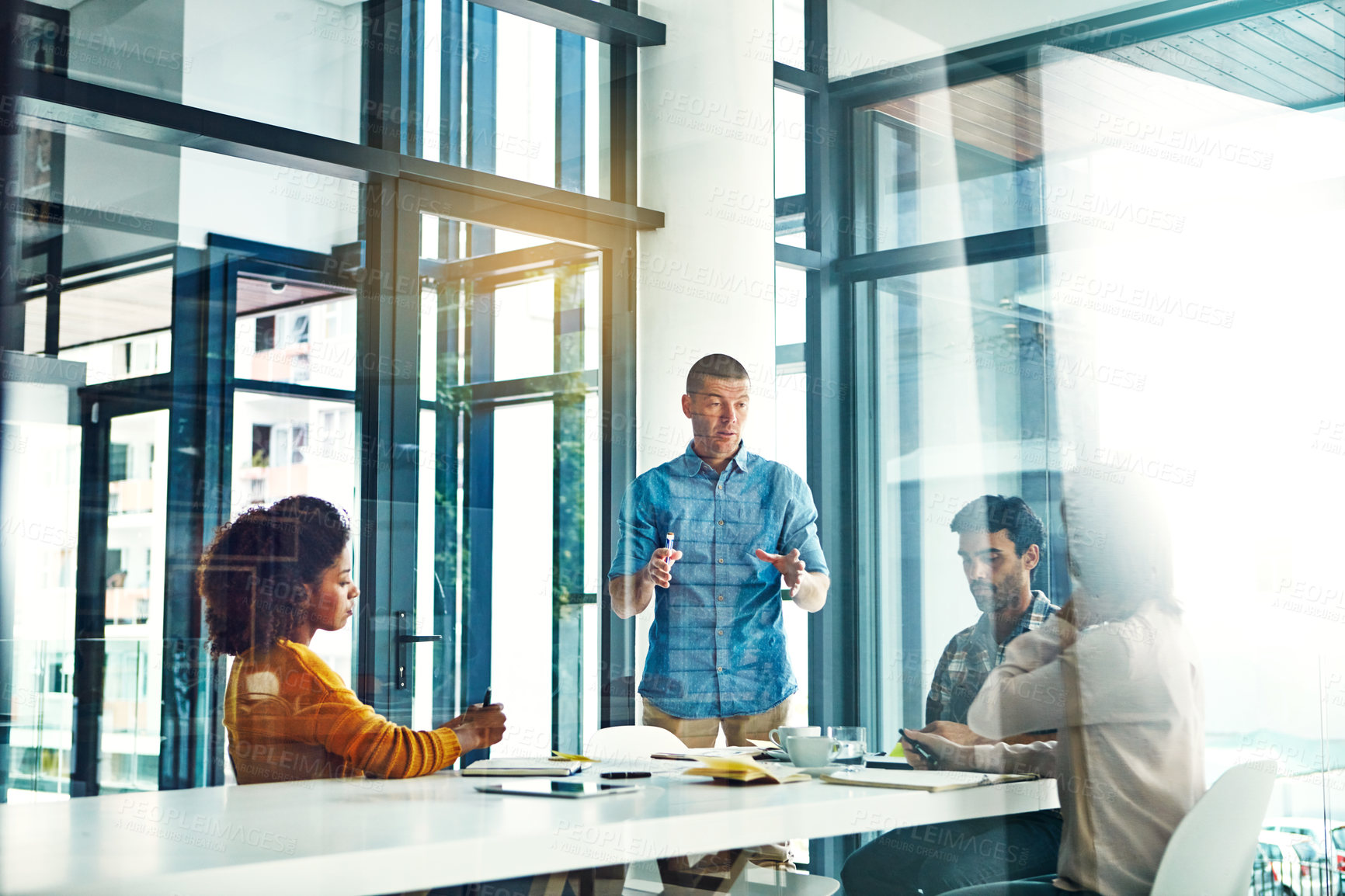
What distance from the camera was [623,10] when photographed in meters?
5.26

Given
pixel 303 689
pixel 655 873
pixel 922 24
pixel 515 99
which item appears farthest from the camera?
pixel 515 99

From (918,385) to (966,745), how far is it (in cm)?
185

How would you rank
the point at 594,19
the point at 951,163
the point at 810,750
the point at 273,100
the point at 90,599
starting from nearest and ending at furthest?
the point at 810,750 < the point at 90,599 < the point at 951,163 < the point at 273,100 < the point at 594,19

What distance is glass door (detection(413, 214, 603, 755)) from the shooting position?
454 centimetres

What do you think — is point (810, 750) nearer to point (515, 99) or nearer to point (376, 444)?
point (376, 444)

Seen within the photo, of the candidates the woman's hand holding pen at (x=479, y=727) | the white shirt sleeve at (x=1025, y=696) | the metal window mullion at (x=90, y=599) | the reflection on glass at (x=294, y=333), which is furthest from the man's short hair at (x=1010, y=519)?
the metal window mullion at (x=90, y=599)

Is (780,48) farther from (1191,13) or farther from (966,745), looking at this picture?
(966,745)

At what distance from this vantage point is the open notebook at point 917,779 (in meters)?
2.19

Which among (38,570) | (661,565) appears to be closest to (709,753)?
(661,565)

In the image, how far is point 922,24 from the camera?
A: 4.13m

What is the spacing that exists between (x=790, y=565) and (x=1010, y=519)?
1.91 ft

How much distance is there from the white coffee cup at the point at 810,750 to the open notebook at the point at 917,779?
44mm

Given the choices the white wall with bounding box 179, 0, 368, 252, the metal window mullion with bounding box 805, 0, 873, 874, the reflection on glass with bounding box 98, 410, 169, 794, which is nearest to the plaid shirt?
the metal window mullion with bounding box 805, 0, 873, 874

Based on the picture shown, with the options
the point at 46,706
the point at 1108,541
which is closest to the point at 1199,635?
the point at 1108,541
